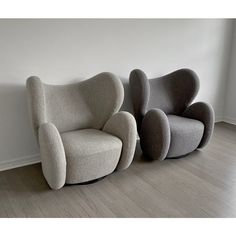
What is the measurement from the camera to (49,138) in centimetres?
205

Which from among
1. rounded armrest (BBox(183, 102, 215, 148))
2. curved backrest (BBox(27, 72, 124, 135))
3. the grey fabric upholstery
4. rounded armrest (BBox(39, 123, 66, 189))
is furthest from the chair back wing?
rounded armrest (BBox(39, 123, 66, 189))

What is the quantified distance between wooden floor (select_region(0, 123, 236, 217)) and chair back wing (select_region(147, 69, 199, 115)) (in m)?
0.69

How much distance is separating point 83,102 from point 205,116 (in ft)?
4.39

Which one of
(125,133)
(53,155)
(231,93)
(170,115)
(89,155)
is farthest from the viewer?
(231,93)

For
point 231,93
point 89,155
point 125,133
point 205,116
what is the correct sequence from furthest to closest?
point 231,93, point 205,116, point 125,133, point 89,155

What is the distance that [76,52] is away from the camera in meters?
2.75

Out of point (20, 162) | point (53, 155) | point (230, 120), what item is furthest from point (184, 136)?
point (230, 120)

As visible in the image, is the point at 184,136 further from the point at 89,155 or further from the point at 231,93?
the point at 231,93

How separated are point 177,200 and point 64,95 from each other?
4.66ft

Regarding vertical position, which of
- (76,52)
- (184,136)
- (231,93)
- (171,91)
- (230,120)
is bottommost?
(230,120)

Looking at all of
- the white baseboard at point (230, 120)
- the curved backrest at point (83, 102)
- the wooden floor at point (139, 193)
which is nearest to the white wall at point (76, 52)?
the curved backrest at point (83, 102)

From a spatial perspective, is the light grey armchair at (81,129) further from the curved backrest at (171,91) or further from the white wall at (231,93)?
the white wall at (231,93)

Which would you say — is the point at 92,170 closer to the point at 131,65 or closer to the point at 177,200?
the point at 177,200

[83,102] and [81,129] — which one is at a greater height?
[83,102]
